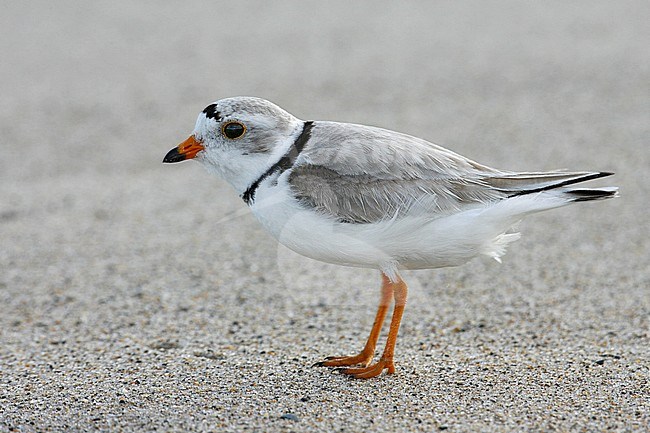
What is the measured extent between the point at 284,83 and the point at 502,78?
2392 millimetres

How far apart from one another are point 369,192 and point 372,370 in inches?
32.9

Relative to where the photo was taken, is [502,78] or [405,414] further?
[502,78]

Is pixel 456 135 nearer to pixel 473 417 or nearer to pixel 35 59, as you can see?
pixel 473 417

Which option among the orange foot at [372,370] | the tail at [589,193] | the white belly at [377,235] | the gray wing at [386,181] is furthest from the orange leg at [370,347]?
the tail at [589,193]

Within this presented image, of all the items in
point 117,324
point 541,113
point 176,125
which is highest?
point 541,113

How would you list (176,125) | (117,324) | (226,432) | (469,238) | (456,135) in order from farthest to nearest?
(176,125) → (456,135) → (117,324) → (469,238) → (226,432)

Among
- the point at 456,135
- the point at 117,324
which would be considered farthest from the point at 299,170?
the point at 456,135

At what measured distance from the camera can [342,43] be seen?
10.2 meters

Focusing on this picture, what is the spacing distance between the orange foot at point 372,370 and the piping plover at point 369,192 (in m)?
0.01

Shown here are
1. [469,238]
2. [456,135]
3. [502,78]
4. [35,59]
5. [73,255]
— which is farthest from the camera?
[35,59]

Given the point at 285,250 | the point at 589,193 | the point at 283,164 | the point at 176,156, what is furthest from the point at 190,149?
the point at 285,250

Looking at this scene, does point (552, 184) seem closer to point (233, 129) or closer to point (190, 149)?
point (233, 129)

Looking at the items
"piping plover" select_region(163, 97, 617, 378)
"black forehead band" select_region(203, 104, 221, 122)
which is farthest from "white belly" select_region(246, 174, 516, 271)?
"black forehead band" select_region(203, 104, 221, 122)

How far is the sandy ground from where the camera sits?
353 cm
